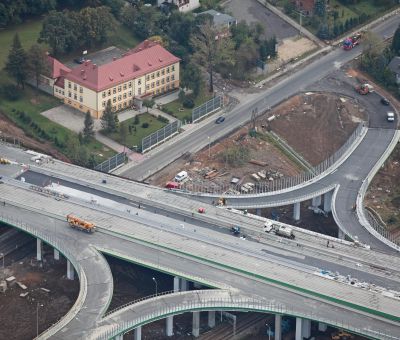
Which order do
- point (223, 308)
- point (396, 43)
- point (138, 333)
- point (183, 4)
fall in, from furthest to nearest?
point (183, 4) → point (396, 43) → point (223, 308) → point (138, 333)

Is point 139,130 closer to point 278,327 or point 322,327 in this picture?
point 278,327

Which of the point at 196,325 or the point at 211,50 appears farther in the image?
the point at 211,50

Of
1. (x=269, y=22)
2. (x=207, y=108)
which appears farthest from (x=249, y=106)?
(x=269, y=22)

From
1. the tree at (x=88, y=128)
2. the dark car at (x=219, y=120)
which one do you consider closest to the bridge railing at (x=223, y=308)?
the tree at (x=88, y=128)

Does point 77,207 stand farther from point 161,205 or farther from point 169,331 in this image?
point 169,331

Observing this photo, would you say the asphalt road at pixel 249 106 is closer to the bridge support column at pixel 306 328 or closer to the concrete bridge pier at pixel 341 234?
the concrete bridge pier at pixel 341 234

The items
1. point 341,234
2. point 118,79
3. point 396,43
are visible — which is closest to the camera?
point 341,234

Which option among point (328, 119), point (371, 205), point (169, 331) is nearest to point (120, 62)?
point (328, 119)
